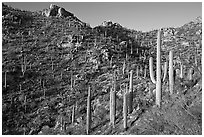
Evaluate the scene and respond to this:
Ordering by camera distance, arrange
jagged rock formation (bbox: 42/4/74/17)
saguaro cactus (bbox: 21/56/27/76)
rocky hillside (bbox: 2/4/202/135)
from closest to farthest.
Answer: rocky hillside (bbox: 2/4/202/135) < saguaro cactus (bbox: 21/56/27/76) < jagged rock formation (bbox: 42/4/74/17)

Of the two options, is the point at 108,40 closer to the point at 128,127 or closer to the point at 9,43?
the point at 9,43

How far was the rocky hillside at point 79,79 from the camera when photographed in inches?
529

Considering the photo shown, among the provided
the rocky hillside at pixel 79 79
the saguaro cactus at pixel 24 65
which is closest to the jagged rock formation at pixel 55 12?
the rocky hillside at pixel 79 79

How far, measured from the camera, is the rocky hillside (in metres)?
13.4

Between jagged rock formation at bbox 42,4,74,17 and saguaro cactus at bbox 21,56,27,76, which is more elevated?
jagged rock formation at bbox 42,4,74,17

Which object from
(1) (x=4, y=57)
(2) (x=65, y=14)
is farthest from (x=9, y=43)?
(2) (x=65, y=14)

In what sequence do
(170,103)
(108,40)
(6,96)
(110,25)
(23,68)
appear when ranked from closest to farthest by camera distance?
(170,103) → (6,96) → (23,68) → (108,40) → (110,25)

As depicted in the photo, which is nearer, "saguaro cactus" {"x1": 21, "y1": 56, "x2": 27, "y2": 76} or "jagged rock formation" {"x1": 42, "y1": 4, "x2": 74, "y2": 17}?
"saguaro cactus" {"x1": 21, "y1": 56, "x2": 27, "y2": 76}

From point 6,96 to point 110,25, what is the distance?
2811 cm

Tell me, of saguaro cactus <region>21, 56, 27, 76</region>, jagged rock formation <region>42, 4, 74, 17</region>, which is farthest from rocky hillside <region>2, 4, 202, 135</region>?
jagged rock formation <region>42, 4, 74, 17</region>

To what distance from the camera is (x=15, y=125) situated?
877 inches

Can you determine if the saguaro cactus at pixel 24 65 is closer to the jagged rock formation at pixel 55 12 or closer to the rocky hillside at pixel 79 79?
the rocky hillside at pixel 79 79

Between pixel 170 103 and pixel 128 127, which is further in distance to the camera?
pixel 128 127

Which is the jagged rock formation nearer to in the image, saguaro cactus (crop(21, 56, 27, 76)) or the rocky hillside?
the rocky hillside
